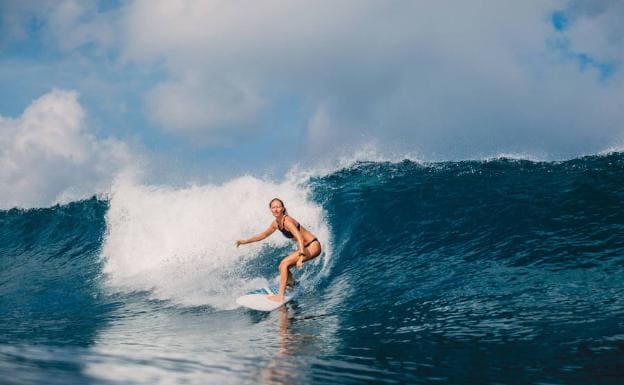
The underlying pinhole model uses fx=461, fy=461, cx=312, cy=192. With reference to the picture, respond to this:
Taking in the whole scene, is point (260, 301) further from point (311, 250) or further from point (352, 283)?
point (352, 283)

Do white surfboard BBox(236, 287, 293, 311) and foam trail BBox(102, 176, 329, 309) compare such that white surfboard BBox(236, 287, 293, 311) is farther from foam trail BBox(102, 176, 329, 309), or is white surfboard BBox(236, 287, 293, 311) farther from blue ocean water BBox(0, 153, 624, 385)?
foam trail BBox(102, 176, 329, 309)

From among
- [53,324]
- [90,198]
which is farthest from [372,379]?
[90,198]

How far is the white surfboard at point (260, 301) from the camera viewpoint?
277 inches

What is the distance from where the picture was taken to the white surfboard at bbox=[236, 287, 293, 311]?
703 cm

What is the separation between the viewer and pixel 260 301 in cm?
710

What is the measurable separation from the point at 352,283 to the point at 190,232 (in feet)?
19.8

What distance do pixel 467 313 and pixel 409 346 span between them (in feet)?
4.43

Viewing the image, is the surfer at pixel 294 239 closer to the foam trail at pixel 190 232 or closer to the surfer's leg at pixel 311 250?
the surfer's leg at pixel 311 250

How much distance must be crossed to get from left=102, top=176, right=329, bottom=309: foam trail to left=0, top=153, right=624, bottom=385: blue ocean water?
0.18ft

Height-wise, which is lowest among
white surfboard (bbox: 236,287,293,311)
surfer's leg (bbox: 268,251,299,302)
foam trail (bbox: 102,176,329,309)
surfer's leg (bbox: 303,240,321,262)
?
white surfboard (bbox: 236,287,293,311)

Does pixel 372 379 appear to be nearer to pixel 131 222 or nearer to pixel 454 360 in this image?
pixel 454 360

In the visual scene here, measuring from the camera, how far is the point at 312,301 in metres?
7.30

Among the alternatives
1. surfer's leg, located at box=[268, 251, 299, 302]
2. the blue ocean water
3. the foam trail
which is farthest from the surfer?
the foam trail

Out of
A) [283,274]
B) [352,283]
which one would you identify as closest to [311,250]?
[283,274]
